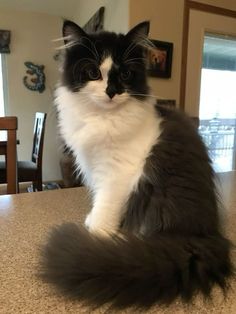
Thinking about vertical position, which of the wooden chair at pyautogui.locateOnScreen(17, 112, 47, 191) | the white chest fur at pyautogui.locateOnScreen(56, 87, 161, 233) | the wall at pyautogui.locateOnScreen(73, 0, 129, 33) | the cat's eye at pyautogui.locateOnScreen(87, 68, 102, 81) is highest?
the wall at pyautogui.locateOnScreen(73, 0, 129, 33)

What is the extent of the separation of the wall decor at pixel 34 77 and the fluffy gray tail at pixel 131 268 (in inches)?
133

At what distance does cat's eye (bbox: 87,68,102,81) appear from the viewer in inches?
25.9

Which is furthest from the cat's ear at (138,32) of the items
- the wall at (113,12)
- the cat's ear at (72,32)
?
the wall at (113,12)

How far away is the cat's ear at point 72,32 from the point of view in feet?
2.17

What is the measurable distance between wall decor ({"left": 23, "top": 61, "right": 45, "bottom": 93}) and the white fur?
10.2ft

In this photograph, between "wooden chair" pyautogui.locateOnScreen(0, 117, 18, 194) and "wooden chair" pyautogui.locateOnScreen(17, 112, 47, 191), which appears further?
"wooden chair" pyautogui.locateOnScreen(17, 112, 47, 191)

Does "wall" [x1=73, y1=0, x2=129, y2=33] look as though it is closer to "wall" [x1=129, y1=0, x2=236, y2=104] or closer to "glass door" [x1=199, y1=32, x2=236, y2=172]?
"wall" [x1=129, y1=0, x2=236, y2=104]

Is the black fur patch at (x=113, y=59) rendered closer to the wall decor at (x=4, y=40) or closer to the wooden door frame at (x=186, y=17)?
the wooden door frame at (x=186, y=17)

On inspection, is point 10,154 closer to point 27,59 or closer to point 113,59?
point 113,59

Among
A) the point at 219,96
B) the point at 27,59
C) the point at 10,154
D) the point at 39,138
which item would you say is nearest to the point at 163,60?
the point at 219,96

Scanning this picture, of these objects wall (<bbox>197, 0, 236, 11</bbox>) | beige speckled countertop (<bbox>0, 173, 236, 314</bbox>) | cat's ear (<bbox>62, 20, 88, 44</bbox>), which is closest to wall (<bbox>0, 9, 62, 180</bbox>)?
wall (<bbox>197, 0, 236, 11</bbox>)

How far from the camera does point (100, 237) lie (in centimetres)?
50

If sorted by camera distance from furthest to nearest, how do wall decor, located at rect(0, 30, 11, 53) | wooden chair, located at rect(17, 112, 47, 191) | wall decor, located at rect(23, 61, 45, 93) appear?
wall decor, located at rect(23, 61, 45, 93) → wall decor, located at rect(0, 30, 11, 53) → wooden chair, located at rect(17, 112, 47, 191)

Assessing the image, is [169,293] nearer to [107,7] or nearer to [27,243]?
[27,243]
